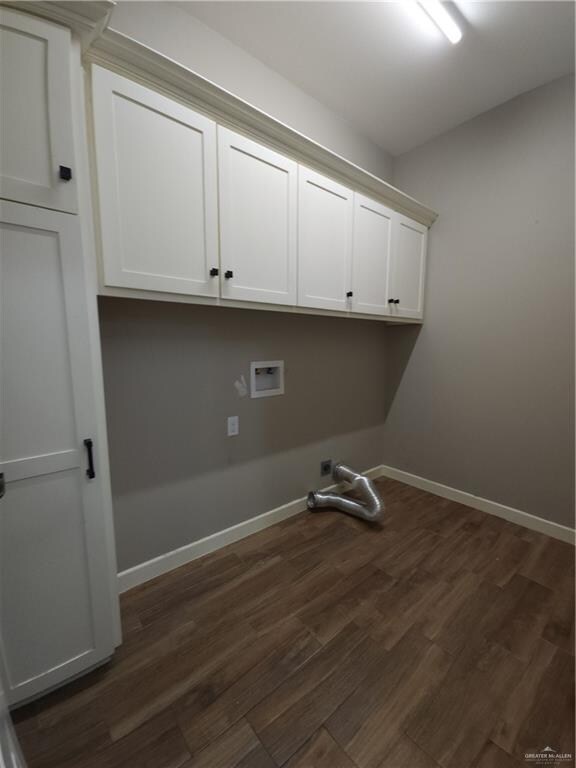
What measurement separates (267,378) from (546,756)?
1.92 meters

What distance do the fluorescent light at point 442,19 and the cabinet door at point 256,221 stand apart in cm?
87

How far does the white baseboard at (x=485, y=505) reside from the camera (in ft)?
6.66

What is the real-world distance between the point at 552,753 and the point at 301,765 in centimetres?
81

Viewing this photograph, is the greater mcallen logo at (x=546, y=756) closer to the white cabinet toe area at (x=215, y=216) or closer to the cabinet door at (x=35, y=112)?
the white cabinet toe area at (x=215, y=216)

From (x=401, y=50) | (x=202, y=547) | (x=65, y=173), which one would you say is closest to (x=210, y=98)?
(x=65, y=173)

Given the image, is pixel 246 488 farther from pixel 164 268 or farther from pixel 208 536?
pixel 164 268

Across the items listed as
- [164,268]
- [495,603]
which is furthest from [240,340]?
[495,603]

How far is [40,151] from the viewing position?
2.98 ft

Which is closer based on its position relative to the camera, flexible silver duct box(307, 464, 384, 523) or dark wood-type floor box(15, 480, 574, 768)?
dark wood-type floor box(15, 480, 574, 768)

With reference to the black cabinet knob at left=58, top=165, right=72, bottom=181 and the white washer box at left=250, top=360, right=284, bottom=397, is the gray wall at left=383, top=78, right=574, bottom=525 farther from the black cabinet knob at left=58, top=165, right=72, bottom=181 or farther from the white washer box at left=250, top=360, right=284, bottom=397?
the black cabinet knob at left=58, top=165, right=72, bottom=181

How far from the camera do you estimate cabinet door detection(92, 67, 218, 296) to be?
1.12m

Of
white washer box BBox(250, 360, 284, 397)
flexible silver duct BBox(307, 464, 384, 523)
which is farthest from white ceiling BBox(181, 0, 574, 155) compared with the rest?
flexible silver duct BBox(307, 464, 384, 523)

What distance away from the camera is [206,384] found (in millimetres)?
1768

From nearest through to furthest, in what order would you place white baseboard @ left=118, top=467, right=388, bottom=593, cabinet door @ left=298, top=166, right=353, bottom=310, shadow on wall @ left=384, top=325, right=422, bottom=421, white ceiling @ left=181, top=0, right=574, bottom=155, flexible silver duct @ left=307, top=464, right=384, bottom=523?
white ceiling @ left=181, top=0, right=574, bottom=155 < white baseboard @ left=118, top=467, right=388, bottom=593 < cabinet door @ left=298, top=166, right=353, bottom=310 < flexible silver duct @ left=307, top=464, right=384, bottom=523 < shadow on wall @ left=384, top=325, right=422, bottom=421
